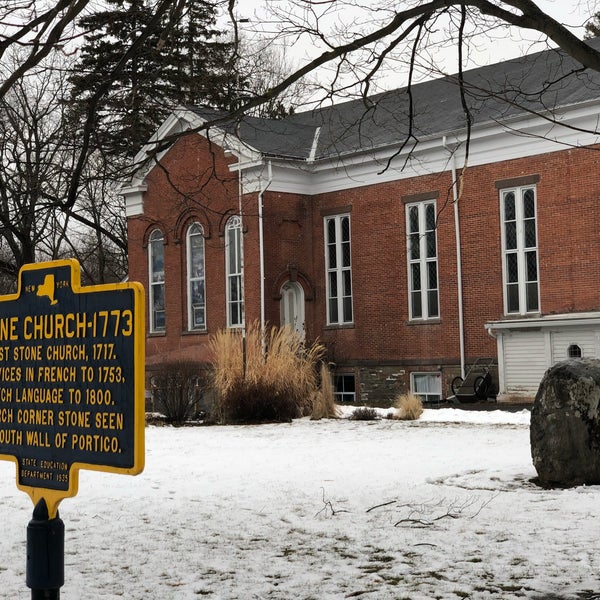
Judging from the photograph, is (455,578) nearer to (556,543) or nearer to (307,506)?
(556,543)

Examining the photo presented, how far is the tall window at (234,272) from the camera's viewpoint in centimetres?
2977

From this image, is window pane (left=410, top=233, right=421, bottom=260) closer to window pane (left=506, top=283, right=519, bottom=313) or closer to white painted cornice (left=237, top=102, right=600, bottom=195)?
white painted cornice (left=237, top=102, right=600, bottom=195)

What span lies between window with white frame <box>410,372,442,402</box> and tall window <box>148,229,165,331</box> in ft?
29.8

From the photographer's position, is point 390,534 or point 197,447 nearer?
point 390,534

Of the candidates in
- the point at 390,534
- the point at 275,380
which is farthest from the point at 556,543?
the point at 275,380

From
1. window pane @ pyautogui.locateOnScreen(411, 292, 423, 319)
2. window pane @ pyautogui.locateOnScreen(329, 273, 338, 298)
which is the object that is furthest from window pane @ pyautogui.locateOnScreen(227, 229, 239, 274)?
window pane @ pyautogui.locateOnScreen(411, 292, 423, 319)

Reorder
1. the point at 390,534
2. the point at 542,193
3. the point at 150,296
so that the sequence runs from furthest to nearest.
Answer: the point at 150,296 < the point at 542,193 < the point at 390,534

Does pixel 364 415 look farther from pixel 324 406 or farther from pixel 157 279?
pixel 157 279

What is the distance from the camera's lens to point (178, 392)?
2077 cm

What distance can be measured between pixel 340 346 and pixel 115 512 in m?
20.8

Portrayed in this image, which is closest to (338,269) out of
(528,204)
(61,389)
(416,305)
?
(416,305)

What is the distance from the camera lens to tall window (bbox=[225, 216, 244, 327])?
29766mm

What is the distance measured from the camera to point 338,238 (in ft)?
97.6

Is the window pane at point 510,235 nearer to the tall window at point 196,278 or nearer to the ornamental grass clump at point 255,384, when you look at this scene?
the ornamental grass clump at point 255,384
